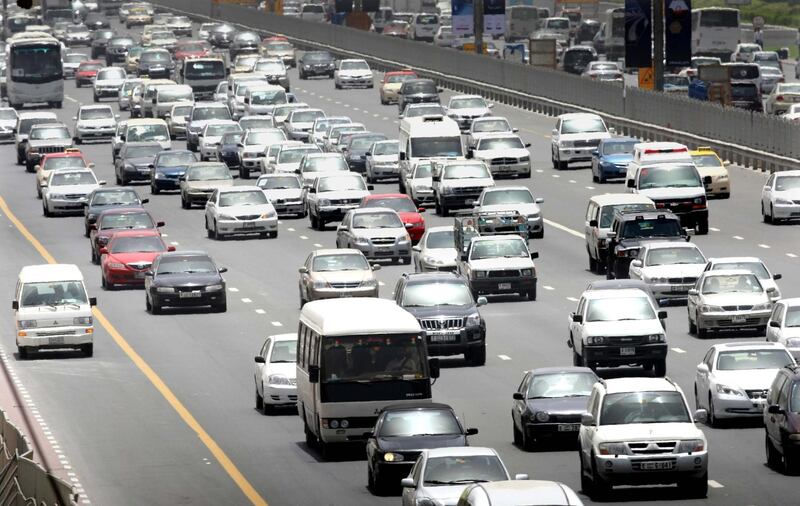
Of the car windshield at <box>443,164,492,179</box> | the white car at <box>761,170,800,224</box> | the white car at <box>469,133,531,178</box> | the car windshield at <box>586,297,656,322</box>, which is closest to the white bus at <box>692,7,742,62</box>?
the white car at <box>469,133,531,178</box>

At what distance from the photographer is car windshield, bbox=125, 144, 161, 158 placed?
7694cm

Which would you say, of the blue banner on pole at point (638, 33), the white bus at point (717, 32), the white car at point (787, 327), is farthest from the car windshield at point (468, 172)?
the white bus at point (717, 32)

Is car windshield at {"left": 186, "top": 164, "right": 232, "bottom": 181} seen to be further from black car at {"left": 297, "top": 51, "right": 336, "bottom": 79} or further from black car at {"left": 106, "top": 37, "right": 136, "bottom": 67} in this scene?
black car at {"left": 106, "top": 37, "right": 136, "bottom": 67}

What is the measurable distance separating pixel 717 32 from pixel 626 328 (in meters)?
88.9

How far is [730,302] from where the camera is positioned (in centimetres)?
4253

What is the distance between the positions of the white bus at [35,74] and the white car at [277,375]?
70974 mm

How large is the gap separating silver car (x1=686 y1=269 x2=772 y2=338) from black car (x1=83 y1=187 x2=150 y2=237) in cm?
2383

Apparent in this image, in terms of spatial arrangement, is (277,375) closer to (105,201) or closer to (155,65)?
(105,201)

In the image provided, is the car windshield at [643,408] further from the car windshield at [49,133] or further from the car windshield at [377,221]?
the car windshield at [49,133]

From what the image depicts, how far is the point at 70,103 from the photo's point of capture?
110 metres

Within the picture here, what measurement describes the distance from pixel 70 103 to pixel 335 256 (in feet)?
205

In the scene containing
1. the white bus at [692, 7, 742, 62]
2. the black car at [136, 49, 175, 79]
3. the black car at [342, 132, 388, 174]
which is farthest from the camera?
the white bus at [692, 7, 742, 62]

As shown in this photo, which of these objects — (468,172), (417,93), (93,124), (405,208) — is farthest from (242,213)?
(417,93)

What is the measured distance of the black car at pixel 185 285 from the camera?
49.4m
